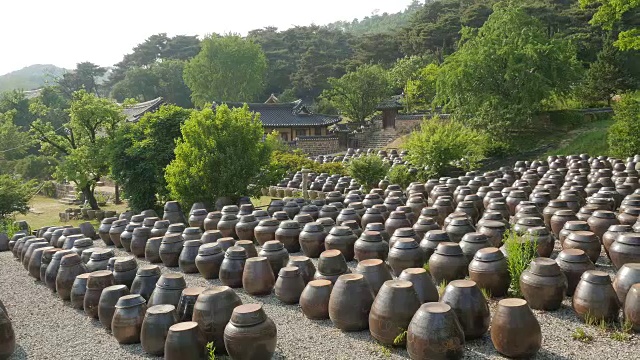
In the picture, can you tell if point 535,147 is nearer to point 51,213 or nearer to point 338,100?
point 338,100

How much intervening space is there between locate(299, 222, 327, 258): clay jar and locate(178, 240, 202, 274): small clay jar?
179cm

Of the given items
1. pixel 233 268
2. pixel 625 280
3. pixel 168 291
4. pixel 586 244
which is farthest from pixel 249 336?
pixel 586 244

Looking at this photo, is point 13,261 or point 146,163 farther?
point 146,163

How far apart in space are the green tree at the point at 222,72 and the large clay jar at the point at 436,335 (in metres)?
38.4

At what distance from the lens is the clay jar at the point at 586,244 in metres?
7.52

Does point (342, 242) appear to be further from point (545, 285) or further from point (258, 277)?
point (545, 285)

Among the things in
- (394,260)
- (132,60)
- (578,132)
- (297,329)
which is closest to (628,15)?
(578,132)

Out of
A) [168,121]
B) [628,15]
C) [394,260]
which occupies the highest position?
[628,15]

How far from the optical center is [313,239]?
29.6 ft

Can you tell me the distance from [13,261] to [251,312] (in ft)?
27.2

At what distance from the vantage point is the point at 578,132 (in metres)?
24.3

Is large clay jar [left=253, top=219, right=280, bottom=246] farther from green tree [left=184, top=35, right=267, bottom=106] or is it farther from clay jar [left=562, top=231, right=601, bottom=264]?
green tree [left=184, top=35, right=267, bottom=106]

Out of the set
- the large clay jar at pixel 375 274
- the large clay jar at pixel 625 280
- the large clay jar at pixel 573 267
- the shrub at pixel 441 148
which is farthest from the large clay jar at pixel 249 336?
the shrub at pixel 441 148

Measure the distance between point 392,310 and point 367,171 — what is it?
1138cm
